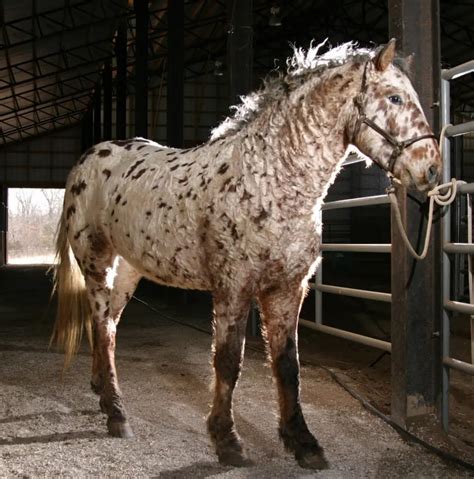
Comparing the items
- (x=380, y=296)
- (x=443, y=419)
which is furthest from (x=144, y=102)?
(x=443, y=419)

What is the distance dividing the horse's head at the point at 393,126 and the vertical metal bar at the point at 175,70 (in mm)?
6988

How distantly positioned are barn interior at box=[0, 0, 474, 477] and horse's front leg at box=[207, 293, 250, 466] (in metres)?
0.11

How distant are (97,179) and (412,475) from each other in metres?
2.48

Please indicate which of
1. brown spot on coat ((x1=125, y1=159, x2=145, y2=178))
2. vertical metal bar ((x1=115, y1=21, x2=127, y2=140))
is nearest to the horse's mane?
brown spot on coat ((x1=125, y1=159, x2=145, y2=178))

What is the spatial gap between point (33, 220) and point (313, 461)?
42281 millimetres

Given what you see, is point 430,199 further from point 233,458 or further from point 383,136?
point 233,458

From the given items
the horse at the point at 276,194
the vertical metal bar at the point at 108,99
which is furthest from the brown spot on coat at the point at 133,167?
the vertical metal bar at the point at 108,99

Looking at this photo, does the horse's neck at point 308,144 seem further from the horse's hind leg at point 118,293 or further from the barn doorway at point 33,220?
the barn doorway at point 33,220

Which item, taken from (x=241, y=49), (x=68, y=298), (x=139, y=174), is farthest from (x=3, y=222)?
(x=139, y=174)

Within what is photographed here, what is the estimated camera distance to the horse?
2.29 meters

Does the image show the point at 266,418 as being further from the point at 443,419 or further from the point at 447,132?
the point at 447,132

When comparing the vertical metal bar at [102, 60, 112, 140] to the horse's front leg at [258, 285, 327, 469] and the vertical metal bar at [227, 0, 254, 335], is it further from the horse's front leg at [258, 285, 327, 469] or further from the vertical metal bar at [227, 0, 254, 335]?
the horse's front leg at [258, 285, 327, 469]

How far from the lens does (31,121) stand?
25.0 meters

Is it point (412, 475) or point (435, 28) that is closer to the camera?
point (412, 475)
